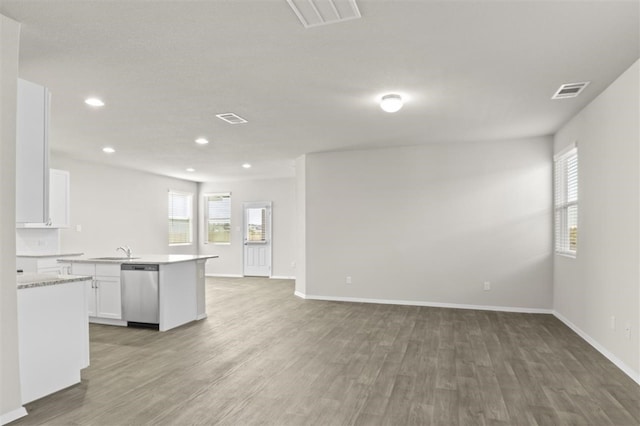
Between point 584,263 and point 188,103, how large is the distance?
15.7 feet

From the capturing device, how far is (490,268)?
5.91 meters

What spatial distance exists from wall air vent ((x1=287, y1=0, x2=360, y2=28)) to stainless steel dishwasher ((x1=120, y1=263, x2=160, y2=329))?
3736 millimetres

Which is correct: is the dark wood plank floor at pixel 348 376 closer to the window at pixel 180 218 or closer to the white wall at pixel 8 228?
the white wall at pixel 8 228

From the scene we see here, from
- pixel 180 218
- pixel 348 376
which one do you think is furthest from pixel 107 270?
pixel 180 218

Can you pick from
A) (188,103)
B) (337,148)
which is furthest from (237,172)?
(188,103)

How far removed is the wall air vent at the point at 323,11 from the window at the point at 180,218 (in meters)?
8.19

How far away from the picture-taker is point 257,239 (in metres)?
10.0

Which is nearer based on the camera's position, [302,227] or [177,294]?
[177,294]

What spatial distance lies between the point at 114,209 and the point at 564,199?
26.9 feet

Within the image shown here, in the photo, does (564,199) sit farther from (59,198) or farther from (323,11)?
(59,198)

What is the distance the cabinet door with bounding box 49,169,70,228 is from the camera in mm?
6320

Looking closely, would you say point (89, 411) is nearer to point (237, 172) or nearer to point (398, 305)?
point (398, 305)

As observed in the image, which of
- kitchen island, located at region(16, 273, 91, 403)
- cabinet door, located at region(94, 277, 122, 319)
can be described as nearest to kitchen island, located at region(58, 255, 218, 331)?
cabinet door, located at region(94, 277, 122, 319)

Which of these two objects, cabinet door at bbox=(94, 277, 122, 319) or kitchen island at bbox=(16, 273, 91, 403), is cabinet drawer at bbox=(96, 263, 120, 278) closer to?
cabinet door at bbox=(94, 277, 122, 319)
